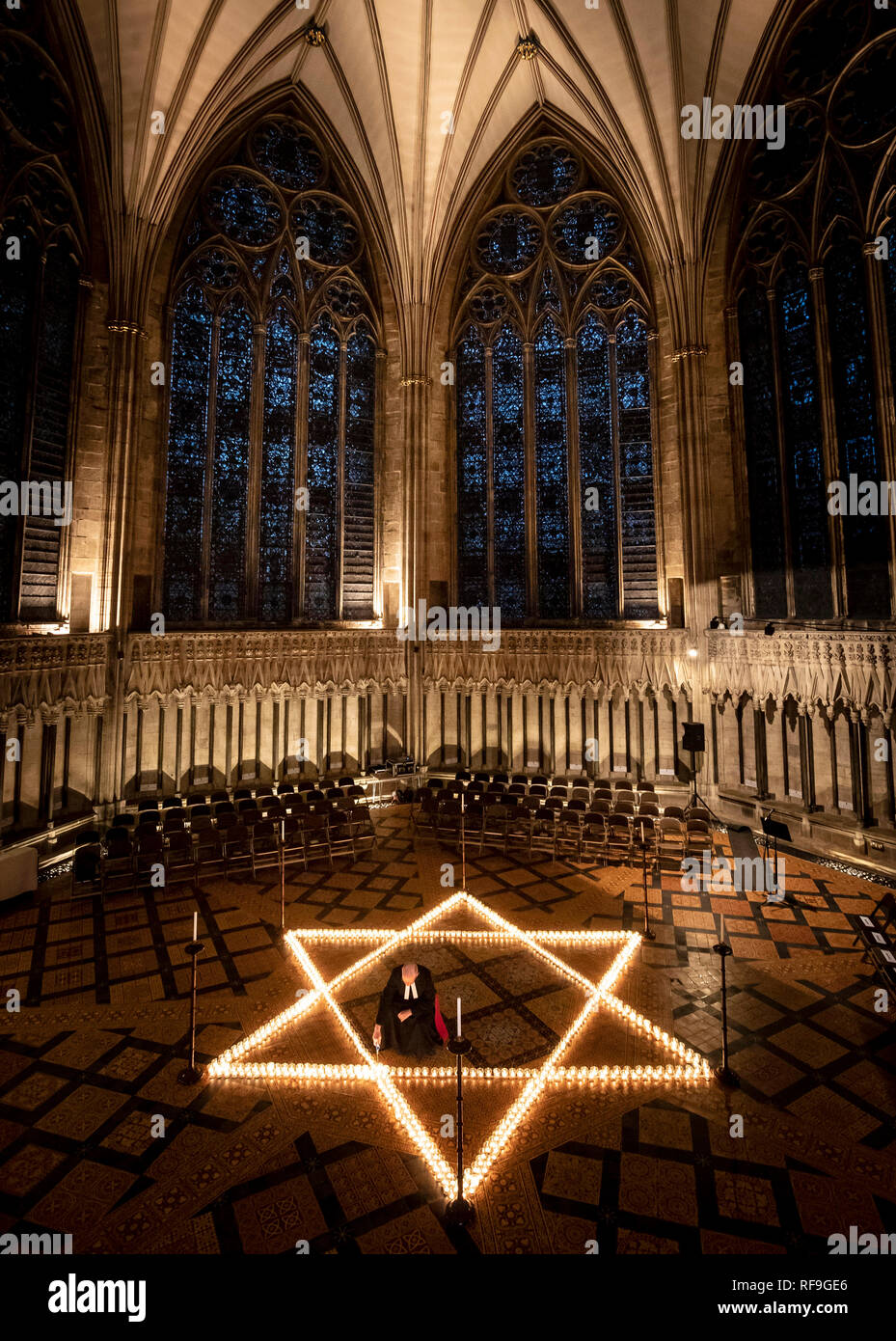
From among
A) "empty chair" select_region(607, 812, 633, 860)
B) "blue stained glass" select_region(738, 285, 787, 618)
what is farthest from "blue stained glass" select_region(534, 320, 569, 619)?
"empty chair" select_region(607, 812, 633, 860)

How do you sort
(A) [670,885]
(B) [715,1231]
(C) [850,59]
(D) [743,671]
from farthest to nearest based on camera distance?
(D) [743,671] < (C) [850,59] < (A) [670,885] < (B) [715,1231]

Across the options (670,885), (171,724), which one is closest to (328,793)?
(171,724)

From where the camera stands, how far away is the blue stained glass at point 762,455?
1362 cm

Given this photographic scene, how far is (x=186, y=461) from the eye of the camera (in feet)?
47.1

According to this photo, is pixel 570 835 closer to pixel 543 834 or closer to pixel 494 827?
pixel 543 834

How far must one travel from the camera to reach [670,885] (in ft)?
34.7

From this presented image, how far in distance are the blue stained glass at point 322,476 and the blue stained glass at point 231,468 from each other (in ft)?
5.09

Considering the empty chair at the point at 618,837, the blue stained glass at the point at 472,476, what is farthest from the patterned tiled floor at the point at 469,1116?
the blue stained glass at the point at 472,476

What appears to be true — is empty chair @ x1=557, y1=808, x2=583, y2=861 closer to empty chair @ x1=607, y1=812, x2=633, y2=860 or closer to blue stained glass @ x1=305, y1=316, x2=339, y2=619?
empty chair @ x1=607, y1=812, x2=633, y2=860

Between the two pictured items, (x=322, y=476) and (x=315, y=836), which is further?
(x=322, y=476)

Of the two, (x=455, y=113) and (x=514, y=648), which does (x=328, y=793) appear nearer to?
(x=514, y=648)

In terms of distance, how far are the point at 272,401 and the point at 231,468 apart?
2065 millimetres

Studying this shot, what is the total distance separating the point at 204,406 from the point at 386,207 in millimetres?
7016

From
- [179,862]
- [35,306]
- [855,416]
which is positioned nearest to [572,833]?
[179,862]
